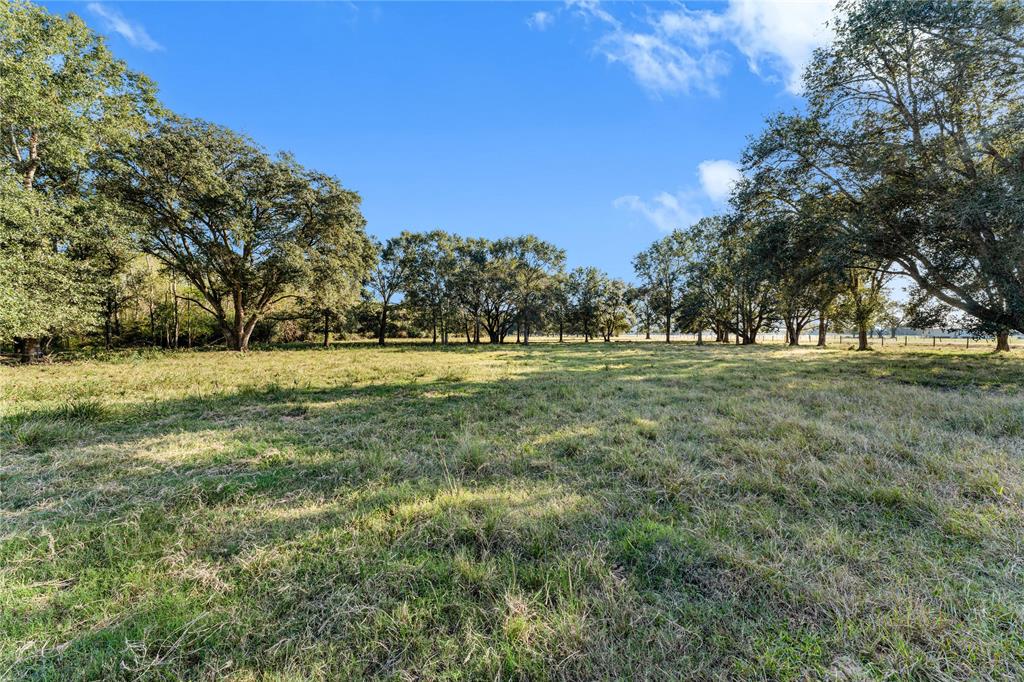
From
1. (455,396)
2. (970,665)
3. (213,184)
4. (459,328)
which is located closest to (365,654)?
(970,665)

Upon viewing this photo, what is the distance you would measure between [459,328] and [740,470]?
46.6 meters

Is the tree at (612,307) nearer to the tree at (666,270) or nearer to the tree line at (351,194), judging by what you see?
the tree at (666,270)

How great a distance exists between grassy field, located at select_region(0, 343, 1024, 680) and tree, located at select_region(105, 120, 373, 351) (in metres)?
21.3

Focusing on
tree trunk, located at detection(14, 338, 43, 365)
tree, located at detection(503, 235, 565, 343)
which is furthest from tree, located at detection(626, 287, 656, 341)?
tree trunk, located at detection(14, 338, 43, 365)

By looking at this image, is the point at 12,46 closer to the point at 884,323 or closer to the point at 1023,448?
the point at 1023,448

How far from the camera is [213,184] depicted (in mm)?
21359

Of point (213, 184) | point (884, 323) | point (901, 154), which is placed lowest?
point (884, 323)

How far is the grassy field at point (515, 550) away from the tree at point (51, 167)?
13.4 meters

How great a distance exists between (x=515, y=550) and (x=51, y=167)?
1106 inches

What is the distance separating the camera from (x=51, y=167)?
17.2m

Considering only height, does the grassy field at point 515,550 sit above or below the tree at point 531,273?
below

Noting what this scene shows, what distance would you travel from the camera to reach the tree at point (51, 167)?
13.2m

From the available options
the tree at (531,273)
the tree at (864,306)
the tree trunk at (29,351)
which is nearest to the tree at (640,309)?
the tree at (531,273)

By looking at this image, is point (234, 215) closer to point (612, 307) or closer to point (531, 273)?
point (531, 273)
